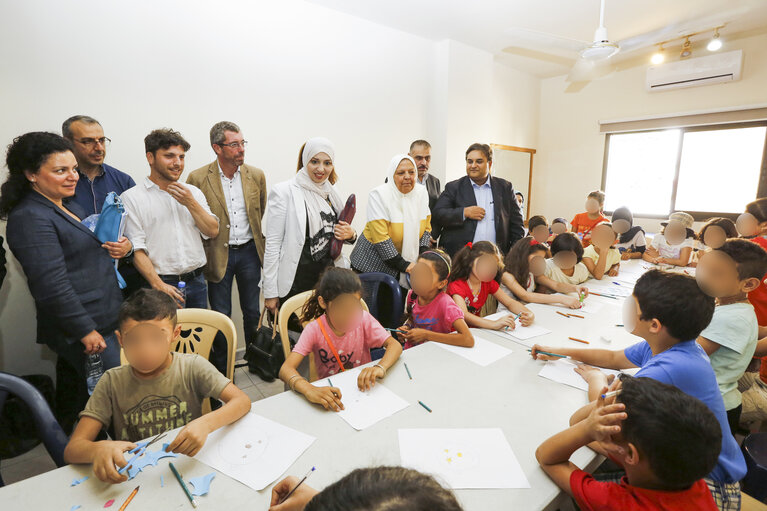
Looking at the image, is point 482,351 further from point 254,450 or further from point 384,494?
point 384,494

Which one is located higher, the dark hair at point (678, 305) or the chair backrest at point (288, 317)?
the dark hair at point (678, 305)

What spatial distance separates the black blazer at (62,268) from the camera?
4.87 ft

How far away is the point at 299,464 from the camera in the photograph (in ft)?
2.99

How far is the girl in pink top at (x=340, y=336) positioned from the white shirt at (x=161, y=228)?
0.99 metres

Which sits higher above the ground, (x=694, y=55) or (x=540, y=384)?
(x=694, y=55)

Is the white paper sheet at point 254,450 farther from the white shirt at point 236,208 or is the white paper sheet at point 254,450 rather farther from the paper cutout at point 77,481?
the white shirt at point 236,208

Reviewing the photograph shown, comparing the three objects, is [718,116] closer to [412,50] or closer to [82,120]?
[412,50]

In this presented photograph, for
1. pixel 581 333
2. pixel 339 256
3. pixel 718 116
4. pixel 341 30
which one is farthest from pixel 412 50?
pixel 718 116

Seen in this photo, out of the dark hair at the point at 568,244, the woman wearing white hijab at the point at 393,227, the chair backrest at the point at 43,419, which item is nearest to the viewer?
the chair backrest at the point at 43,419

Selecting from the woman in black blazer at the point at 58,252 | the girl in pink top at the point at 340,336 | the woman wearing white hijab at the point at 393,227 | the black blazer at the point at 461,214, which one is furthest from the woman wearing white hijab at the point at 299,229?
the black blazer at the point at 461,214

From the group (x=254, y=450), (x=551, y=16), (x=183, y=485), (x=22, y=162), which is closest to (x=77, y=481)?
(x=183, y=485)

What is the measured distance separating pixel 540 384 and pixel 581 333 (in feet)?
2.23

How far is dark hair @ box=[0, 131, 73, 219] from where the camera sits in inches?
59.4

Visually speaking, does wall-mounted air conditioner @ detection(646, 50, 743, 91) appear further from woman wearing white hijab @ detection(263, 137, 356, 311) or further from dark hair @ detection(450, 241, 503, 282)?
woman wearing white hijab @ detection(263, 137, 356, 311)
